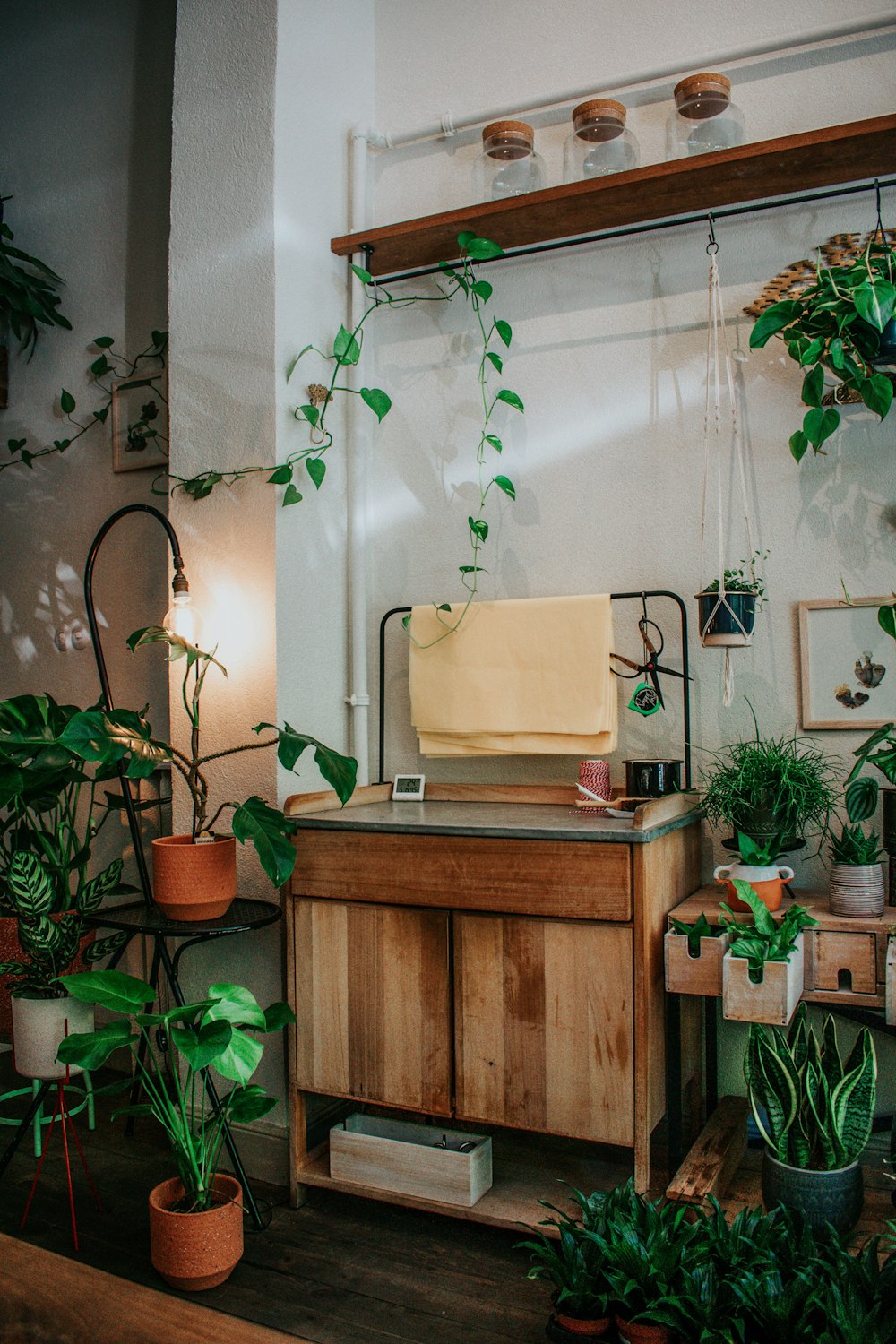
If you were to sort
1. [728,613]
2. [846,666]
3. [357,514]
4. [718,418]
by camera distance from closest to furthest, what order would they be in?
1. [728,613]
2. [846,666]
3. [718,418]
4. [357,514]

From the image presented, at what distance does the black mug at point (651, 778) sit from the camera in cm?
238

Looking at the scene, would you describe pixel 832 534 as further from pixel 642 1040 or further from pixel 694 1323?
pixel 694 1323

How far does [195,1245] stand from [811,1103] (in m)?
1.22

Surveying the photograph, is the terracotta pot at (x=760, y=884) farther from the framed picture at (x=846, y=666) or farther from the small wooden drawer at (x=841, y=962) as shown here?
the framed picture at (x=846, y=666)

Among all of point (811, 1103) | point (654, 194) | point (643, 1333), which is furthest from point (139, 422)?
point (643, 1333)

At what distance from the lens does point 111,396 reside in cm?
335

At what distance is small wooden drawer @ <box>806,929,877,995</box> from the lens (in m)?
2.00

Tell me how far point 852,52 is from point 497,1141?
2.87 m

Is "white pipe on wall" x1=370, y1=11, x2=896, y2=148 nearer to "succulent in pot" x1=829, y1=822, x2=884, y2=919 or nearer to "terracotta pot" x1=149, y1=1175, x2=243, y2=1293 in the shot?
"succulent in pot" x1=829, y1=822, x2=884, y2=919

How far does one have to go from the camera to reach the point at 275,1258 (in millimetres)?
2105

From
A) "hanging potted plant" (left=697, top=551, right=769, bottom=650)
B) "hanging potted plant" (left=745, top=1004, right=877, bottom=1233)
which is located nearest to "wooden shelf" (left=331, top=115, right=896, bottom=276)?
"hanging potted plant" (left=697, top=551, right=769, bottom=650)

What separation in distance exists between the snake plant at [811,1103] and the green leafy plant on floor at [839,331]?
50.8 inches

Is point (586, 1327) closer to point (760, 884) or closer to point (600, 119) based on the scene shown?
point (760, 884)

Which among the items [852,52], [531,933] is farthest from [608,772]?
[852,52]
